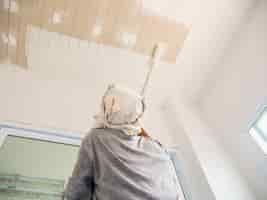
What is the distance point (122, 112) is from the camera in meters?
0.95

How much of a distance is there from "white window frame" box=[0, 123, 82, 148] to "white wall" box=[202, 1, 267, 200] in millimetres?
1104

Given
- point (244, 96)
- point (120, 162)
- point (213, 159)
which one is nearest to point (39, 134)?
point (120, 162)

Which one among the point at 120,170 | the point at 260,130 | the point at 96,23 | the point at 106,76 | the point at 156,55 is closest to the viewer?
the point at 120,170

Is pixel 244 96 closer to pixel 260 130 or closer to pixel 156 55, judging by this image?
pixel 260 130

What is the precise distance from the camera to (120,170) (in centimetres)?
80

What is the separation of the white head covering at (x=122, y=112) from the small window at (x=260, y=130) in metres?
0.84

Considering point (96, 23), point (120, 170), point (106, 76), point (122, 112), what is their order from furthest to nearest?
point (106, 76)
point (96, 23)
point (122, 112)
point (120, 170)

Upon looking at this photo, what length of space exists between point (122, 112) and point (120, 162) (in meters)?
0.24

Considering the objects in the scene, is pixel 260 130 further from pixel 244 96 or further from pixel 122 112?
pixel 122 112

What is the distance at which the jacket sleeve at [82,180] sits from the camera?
808 mm

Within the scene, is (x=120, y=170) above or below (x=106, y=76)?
below

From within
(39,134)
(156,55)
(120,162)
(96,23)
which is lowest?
(39,134)

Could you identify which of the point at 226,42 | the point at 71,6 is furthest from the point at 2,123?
the point at 226,42

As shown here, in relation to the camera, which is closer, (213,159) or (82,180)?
(82,180)
